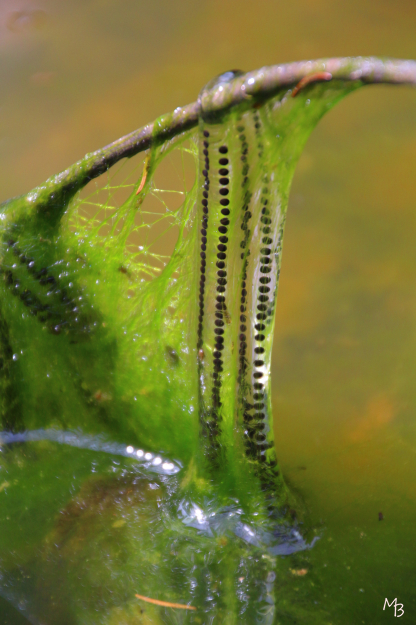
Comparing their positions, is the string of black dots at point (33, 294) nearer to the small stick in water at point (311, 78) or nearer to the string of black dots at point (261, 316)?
the string of black dots at point (261, 316)

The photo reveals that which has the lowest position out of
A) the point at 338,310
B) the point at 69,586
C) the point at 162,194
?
the point at 69,586

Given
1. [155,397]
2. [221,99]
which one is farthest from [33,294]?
[221,99]

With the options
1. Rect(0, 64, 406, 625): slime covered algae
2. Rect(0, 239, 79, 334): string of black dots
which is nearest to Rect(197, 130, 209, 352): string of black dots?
Rect(0, 64, 406, 625): slime covered algae

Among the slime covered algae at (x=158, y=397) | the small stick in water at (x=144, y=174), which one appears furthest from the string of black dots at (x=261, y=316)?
the small stick in water at (x=144, y=174)

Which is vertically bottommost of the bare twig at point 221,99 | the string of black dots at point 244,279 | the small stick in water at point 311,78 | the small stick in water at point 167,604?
the small stick in water at point 167,604

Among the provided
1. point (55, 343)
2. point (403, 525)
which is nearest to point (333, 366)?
point (403, 525)

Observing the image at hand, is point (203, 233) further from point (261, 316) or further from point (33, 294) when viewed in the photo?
point (33, 294)

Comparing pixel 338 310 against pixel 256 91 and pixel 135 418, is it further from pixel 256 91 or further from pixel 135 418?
pixel 256 91

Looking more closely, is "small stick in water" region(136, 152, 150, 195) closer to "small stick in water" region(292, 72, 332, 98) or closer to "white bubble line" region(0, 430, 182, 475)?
"small stick in water" region(292, 72, 332, 98)
